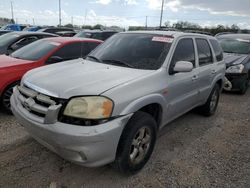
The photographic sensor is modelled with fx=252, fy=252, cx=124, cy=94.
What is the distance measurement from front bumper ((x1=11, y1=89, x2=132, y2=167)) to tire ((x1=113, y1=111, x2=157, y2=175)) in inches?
5.2

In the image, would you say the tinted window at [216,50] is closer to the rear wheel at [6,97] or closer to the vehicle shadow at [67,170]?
the vehicle shadow at [67,170]

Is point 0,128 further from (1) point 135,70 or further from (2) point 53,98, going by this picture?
(1) point 135,70

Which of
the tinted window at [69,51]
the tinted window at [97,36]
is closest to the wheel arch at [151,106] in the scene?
the tinted window at [69,51]

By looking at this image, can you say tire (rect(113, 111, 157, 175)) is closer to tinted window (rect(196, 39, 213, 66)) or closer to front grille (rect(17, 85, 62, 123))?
front grille (rect(17, 85, 62, 123))

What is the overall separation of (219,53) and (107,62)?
2.83 m

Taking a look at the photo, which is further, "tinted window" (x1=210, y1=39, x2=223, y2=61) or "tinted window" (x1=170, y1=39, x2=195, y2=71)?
"tinted window" (x1=210, y1=39, x2=223, y2=61)

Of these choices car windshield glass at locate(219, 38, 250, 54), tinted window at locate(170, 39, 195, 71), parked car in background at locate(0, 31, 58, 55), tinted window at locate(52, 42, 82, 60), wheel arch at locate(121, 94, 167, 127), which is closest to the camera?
wheel arch at locate(121, 94, 167, 127)

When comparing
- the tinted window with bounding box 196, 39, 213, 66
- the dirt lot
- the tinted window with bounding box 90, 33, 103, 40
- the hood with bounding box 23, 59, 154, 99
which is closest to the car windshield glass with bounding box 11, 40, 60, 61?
the dirt lot

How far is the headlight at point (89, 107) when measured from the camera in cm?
251

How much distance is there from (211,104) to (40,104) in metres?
3.72

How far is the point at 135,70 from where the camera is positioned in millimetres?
3266

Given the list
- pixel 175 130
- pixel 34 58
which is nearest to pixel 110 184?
pixel 175 130

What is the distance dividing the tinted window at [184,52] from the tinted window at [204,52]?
0.27 m

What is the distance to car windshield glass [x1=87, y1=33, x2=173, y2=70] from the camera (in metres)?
3.48
